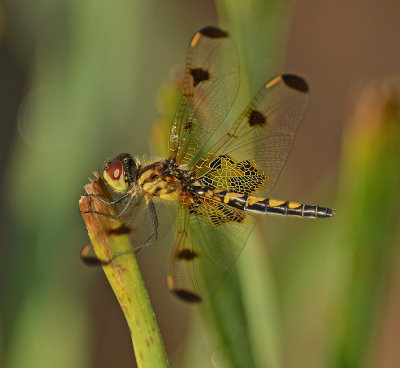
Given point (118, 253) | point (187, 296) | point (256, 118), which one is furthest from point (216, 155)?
point (118, 253)

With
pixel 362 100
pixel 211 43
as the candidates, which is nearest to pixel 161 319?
pixel 211 43

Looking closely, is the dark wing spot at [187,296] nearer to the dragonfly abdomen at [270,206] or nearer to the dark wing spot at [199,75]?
the dragonfly abdomen at [270,206]

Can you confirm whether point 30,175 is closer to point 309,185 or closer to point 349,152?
point 349,152

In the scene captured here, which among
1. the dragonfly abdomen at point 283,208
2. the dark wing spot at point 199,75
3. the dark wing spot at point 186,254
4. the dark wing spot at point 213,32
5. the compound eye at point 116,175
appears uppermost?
the dark wing spot at point 213,32

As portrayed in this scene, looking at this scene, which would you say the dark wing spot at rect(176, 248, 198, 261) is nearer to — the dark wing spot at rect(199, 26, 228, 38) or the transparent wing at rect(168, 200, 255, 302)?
the transparent wing at rect(168, 200, 255, 302)

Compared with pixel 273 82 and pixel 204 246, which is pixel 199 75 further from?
pixel 204 246

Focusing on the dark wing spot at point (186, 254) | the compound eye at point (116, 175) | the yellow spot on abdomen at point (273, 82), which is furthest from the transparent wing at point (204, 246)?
the yellow spot on abdomen at point (273, 82)
